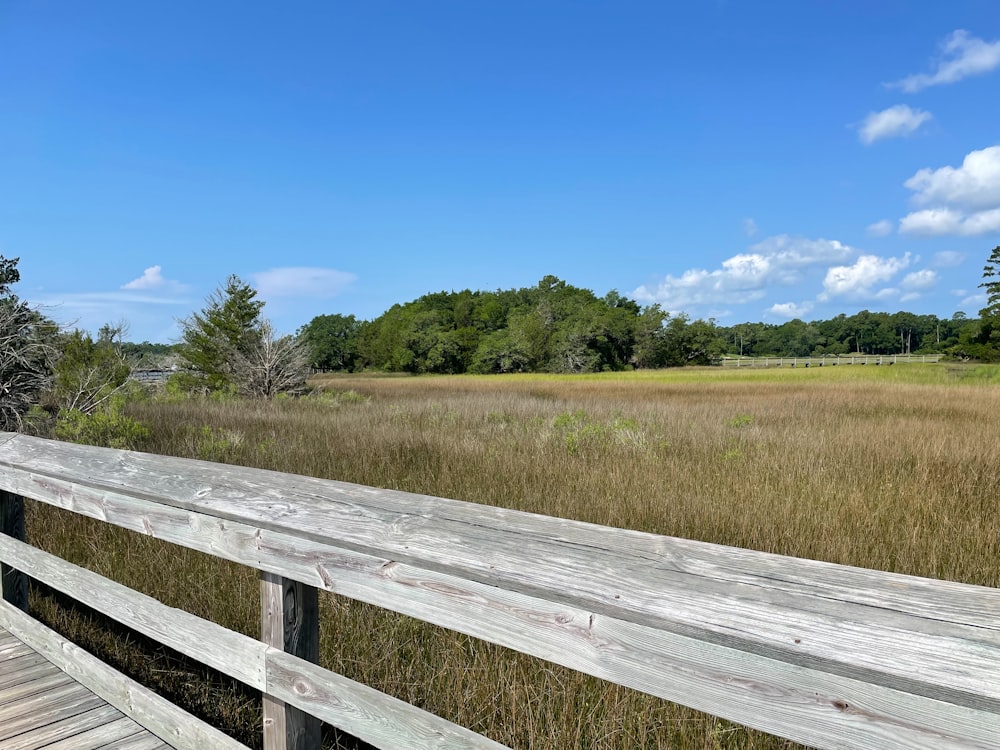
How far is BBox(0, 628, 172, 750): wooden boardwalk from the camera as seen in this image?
103 inches

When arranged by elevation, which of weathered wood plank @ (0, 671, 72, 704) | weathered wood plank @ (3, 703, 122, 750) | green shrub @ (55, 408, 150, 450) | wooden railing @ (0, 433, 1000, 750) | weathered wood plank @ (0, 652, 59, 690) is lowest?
weathered wood plank @ (0, 652, 59, 690)

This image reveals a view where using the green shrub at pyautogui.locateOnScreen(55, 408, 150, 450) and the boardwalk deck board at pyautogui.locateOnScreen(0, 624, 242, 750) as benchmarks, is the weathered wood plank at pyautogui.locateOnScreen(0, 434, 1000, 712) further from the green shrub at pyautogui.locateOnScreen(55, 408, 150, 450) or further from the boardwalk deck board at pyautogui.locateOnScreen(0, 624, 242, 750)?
the green shrub at pyautogui.locateOnScreen(55, 408, 150, 450)

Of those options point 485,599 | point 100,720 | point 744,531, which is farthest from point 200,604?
point 744,531

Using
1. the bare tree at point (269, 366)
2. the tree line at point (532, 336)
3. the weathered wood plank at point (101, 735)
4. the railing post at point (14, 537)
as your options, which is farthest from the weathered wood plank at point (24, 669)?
the tree line at point (532, 336)

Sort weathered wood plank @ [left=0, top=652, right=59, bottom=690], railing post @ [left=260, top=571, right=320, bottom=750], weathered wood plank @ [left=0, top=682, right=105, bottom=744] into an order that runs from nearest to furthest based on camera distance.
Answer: railing post @ [left=260, top=571, right=320, bottom=750], weathered wood plank @ [left=0, top=682, right=105, bottom=744], weathered wood plank @ [left=0, top=652, right=59, bottom=690]

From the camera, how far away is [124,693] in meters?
2.79

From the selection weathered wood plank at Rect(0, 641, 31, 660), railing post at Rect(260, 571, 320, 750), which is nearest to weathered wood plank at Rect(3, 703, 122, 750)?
weathered wood plank at Rect(0, 641, 31, 660)

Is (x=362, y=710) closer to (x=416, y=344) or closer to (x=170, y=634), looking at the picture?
(x=170, y=634)

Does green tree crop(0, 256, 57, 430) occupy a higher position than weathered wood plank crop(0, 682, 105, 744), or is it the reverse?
green tree crop(0, 256, 57, 430)

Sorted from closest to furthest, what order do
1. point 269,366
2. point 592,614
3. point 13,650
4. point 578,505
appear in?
point 592,614
point 13,650
point 578,505
point 269,366

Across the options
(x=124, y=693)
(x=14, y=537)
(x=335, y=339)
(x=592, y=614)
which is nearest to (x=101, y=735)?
(x=124, y=693)

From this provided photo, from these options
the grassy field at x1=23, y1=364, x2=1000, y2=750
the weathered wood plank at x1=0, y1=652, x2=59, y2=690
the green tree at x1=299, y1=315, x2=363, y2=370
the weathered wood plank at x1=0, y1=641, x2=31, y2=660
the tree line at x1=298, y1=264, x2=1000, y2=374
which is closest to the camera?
the grassy field at x1=23, y1=364, x2=1000, y2=750

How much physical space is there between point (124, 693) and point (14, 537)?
1.79 m

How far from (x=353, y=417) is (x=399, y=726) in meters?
12.4
